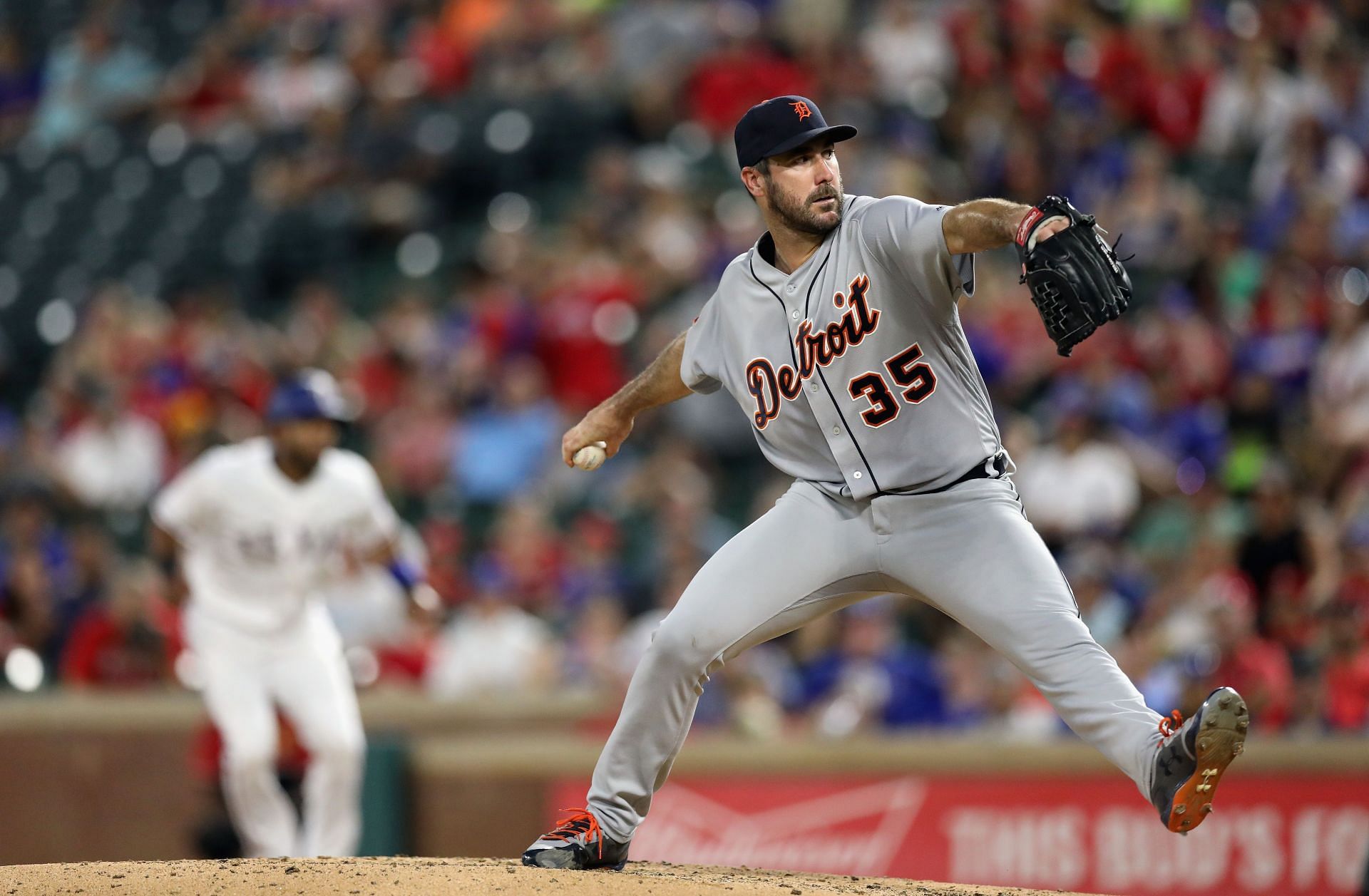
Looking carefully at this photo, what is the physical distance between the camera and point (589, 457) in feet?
14.9

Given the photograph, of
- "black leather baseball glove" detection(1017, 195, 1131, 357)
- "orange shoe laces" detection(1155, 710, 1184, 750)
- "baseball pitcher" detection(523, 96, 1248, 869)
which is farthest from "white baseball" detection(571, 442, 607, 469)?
"orange shoe laces" detection(1155, 710, 1184, 750)

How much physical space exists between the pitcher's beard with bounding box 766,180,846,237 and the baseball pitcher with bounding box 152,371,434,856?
302 cm

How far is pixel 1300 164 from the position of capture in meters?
9.13

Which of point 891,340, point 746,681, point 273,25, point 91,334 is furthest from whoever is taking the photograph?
point 273,25

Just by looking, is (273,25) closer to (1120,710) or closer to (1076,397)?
(1076,397)

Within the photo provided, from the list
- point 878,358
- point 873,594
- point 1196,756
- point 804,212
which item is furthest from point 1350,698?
point 804,212

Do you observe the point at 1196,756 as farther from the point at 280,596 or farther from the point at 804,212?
the point at 280,596

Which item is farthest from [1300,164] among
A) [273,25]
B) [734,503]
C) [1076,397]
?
[273,25]

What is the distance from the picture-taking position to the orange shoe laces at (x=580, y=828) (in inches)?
174

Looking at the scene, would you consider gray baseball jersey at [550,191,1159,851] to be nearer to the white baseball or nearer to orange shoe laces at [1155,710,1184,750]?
orange shoe laces at [1155,710,1184,750]

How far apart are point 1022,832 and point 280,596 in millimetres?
3037

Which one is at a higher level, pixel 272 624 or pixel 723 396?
pixel 723 396

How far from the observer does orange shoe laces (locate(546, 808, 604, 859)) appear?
4.42 metres

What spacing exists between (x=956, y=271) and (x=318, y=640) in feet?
12.8
